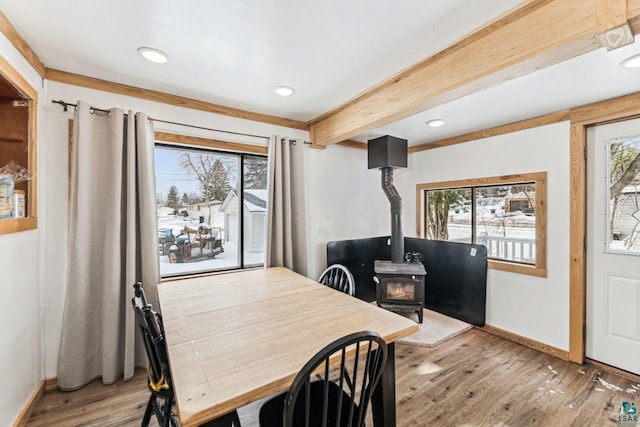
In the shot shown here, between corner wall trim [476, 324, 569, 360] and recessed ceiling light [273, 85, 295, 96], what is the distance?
10.4 feet

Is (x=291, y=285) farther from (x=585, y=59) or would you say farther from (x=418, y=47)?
(x=585, y=59)

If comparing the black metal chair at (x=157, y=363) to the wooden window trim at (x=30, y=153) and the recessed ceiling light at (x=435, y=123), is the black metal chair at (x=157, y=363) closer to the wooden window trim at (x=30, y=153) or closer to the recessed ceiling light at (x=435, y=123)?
the wooden window trim at (x=30, y=153)

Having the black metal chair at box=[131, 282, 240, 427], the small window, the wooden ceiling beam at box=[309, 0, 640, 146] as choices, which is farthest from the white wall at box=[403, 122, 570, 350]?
the black metal chair at box=[131, 282, 240, 427]

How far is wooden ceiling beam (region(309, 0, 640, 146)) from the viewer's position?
1.14 m

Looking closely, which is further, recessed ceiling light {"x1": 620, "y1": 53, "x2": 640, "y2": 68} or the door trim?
the door trim

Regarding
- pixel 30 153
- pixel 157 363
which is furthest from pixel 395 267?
pixel 30 153

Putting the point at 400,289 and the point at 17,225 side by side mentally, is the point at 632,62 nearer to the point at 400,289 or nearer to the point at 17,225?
the point at 400,289

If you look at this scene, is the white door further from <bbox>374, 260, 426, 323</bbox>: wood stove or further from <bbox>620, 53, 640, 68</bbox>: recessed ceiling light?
<bbox>374, 260, 426, 323</bbox>: wood stove

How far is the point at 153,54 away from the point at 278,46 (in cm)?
80

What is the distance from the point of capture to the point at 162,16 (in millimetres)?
1394

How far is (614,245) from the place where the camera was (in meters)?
2.30

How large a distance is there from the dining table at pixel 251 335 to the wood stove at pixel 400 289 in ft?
4.27

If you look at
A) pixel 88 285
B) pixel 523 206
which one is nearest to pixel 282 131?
pixel 88 285

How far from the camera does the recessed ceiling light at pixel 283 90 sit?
2.18 m
